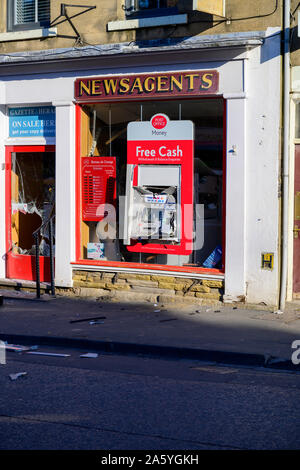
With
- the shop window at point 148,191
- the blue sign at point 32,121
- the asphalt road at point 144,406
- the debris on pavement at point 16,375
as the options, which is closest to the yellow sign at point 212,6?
the shop window at point 148,191

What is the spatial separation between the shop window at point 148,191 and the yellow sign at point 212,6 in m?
1.35

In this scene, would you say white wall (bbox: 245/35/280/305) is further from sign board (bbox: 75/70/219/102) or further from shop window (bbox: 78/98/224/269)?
sign board (bbox: 75/70/219/102)

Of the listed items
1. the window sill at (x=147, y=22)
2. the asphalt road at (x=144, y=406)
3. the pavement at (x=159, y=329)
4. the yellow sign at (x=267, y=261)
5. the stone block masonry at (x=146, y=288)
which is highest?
the window sill at (x=147, y=22)

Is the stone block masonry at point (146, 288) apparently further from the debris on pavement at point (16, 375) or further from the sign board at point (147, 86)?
the debris on pavement at point (16, 375)

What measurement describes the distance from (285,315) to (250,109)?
318 cm

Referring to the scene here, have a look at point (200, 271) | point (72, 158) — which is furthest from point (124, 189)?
point (200, 271)

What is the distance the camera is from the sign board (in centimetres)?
1124

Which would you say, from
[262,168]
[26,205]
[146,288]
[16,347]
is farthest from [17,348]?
[26,205]

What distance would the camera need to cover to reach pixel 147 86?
1167 cm

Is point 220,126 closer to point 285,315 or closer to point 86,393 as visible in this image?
point 285,315

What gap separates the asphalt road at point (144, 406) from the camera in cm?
528

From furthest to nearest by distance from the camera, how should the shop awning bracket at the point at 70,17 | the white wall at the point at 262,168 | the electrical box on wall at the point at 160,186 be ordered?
the shop awning bracket at the point at 70,17 < the electrical box on wall at the point at 160,186 < the white wall at the point at 262,168

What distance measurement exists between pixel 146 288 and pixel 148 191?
162 centimetres
